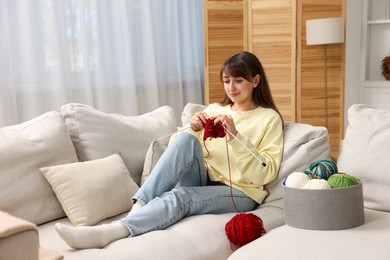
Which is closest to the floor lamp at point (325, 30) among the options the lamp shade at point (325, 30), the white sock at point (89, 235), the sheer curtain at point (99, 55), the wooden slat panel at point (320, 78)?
the lamp shade at point (325, 30)

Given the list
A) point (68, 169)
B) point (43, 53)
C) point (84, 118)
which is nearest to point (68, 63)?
point (43, 53)

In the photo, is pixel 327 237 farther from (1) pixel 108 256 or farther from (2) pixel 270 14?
(2) pixel 270 14

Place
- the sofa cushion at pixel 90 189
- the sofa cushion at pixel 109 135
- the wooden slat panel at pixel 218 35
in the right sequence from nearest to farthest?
the sofa cushion at pixel 90 189
the sofa cushion at pixel 109 135
the wooden slat panel at pixel 218 35

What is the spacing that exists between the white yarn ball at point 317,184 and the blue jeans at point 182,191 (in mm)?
384

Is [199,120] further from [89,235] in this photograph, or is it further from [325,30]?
[325,30]

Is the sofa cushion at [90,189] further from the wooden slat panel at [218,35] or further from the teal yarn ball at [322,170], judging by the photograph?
the wooden slat panel at [218,35]

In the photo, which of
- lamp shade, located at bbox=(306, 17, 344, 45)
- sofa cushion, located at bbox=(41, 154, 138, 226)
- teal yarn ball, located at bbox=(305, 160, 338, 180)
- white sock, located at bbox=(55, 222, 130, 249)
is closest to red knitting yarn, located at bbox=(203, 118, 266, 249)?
teal yarn ball, located at bbox=(305, 160, 338, 180)

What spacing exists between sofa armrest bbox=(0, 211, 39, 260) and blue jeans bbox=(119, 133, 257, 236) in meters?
0.72

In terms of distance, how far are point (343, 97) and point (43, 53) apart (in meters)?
2.40

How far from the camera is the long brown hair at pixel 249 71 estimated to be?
8.01ft

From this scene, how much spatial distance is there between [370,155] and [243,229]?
60cm

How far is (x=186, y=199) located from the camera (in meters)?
2.12

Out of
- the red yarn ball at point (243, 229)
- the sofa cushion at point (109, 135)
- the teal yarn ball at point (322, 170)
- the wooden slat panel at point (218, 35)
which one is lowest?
the red yarn ball at point (243, 229)

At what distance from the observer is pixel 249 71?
8.04ft
